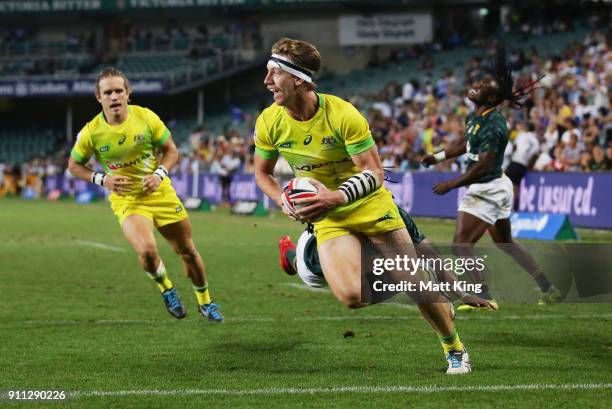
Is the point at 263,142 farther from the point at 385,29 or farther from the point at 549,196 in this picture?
the point at 385,29

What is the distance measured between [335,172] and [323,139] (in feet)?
1.01

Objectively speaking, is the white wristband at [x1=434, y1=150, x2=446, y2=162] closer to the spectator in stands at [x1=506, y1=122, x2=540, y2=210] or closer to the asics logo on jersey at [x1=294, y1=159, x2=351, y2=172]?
the asics logo on jersey at [x1=294, y1=159, x2=351, y2=172]

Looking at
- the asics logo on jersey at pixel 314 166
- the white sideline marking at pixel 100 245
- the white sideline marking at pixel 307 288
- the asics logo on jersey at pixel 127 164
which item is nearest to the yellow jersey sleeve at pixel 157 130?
the asics logo on jersey at pixel 127 164

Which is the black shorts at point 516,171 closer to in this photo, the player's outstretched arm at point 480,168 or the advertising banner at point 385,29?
the player's outstretched arm at point 480,168

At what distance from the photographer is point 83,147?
1031cm

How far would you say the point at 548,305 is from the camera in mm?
11344

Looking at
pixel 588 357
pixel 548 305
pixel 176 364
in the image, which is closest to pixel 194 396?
pixel 176 364

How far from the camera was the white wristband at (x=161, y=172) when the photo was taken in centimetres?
1013

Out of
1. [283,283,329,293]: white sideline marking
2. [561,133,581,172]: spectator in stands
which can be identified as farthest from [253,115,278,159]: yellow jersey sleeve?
[561,133,581,172]: spectator in stands

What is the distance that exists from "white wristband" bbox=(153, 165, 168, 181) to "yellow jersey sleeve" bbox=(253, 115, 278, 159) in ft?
8.60

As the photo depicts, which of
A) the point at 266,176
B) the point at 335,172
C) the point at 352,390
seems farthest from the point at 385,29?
the point at 352,390

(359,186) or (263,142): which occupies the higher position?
(263,142)

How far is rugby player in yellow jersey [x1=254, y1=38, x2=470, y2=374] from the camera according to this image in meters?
7.20

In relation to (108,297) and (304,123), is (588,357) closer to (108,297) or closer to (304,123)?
(304,123)
